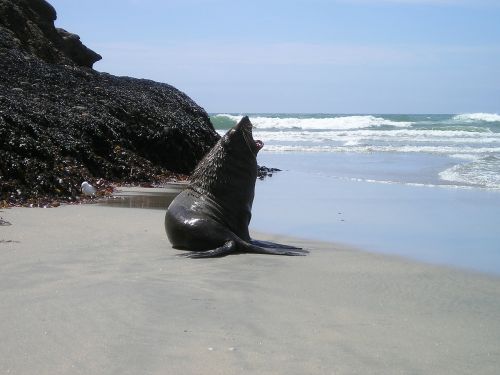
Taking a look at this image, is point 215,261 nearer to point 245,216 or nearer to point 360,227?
point 245,216

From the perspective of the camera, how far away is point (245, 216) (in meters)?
7.34

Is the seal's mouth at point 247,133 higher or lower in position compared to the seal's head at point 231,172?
higher

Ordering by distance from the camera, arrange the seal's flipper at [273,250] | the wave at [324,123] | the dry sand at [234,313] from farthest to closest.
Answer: the wave at [324,123], the seal's flipper at [273,250], the dry sand at [234,313]

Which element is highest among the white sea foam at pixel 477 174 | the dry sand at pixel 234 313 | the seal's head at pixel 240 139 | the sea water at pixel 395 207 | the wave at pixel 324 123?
the wave at pixel 324 123

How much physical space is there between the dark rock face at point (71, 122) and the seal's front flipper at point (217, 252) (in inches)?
131

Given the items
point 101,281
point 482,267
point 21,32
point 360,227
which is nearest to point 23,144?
point 360,227

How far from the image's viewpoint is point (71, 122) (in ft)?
41.3

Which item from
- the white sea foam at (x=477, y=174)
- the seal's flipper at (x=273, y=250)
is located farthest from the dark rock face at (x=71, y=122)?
the white sea foam at (x=477, y=174)

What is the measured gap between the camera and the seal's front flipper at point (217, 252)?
648 cm

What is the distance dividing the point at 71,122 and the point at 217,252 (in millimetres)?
6803

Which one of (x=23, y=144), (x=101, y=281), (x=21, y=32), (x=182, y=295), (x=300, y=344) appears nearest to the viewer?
(x=300, y=344)

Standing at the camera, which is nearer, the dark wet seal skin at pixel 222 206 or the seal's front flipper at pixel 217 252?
the seal's front flipper at pixel 217 252

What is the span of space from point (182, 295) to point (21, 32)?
15.0 metres

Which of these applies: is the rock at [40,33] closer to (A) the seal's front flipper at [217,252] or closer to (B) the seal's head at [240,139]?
(B) the seal's head at [240,139]
